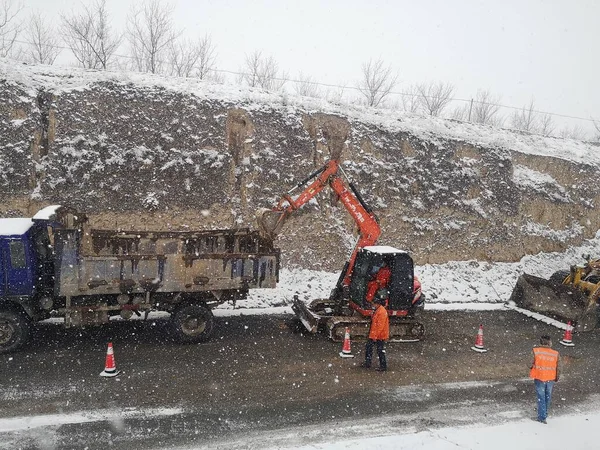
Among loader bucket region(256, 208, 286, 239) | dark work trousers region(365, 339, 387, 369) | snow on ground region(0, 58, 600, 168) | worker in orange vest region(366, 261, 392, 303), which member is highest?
snow on ground region(0, 58, 600, 168)

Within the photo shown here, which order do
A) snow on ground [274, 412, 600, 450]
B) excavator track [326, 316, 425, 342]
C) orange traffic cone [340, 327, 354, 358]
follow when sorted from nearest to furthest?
snow on ground [274, 412, 600, 450] < orange traffic cone [340, 327, 354, 358] < excavator track [326, 316, 425, 342]

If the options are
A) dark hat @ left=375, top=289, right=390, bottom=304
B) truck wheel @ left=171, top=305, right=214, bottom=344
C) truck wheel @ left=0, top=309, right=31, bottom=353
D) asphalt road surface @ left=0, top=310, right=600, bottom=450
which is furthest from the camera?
dark hat @ left=375, top=289, right=390, bottom=304

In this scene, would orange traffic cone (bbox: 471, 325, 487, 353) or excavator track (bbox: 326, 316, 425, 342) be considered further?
orange traffic cone (bbox: 471, 325, 487, 353)

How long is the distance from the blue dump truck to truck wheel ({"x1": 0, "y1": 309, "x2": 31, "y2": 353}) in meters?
0.02

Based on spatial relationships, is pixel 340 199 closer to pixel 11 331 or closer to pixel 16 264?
pixel 16 264

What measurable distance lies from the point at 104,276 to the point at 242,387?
410 cm

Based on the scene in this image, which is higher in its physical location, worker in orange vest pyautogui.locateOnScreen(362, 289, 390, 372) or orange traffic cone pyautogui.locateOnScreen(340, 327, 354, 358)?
worker in orange vest pyautogui.locateOnScreen(362, 289, 390, 372)

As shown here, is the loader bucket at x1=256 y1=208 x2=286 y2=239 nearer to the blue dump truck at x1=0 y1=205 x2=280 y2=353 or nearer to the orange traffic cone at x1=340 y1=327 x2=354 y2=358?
the blue dump truck at x1=0 y1=205 x2=280 y2=353

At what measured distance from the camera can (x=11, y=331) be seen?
9273 mm

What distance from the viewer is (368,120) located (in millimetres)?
20609

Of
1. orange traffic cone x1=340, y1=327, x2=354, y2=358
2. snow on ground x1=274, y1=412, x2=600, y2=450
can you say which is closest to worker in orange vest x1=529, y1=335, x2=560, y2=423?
snow on ground x1=274, y1=412, x2=600, y2=450

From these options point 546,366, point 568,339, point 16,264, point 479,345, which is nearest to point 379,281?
point 479,345

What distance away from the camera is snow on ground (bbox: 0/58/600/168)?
16.5 m

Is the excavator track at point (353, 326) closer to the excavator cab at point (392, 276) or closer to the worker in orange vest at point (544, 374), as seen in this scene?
the excavator cab at point (392, 276)
